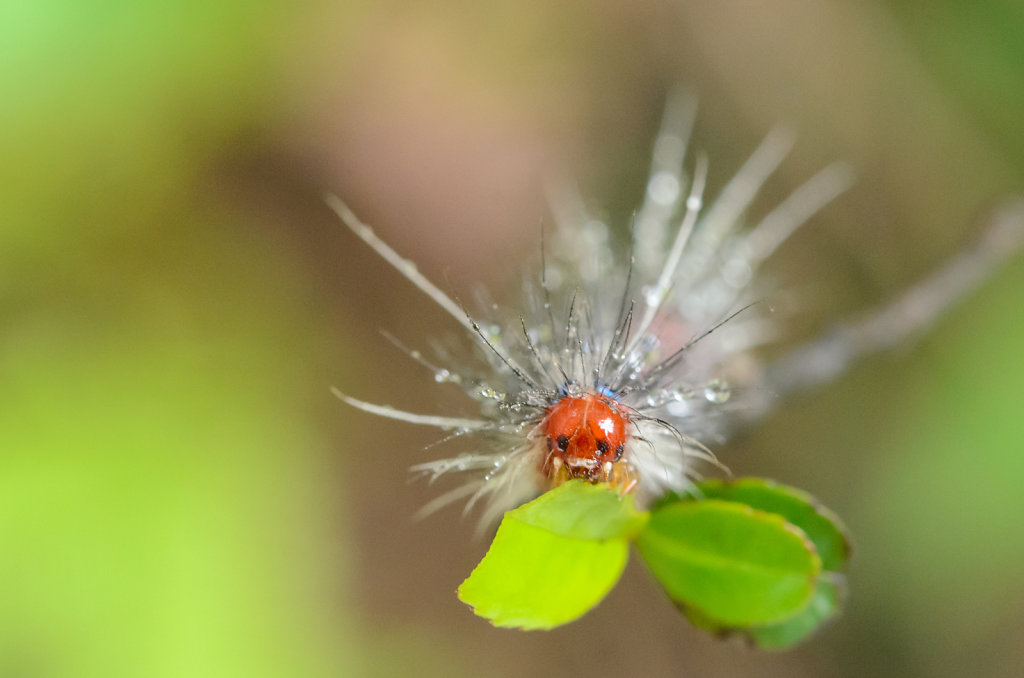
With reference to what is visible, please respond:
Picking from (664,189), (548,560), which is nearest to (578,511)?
(548,560)

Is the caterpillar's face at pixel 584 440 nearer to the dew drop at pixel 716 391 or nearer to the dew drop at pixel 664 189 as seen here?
the dew drop at pixel 716 391

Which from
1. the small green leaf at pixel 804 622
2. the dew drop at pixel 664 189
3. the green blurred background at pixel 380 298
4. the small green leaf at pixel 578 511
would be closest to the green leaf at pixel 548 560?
the small green leaf at pixel 578 511

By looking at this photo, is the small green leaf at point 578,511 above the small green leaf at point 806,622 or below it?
above

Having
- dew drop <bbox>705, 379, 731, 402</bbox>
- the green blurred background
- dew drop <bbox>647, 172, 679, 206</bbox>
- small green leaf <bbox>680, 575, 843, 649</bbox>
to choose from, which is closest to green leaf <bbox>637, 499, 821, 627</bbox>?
small green leaf <bbox>680, 575, 843, 649</bbox>

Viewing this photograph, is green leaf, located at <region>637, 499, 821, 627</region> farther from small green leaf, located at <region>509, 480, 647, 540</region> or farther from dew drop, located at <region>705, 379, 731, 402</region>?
dew drop, located at <region>705, 379, 731, 402</region>

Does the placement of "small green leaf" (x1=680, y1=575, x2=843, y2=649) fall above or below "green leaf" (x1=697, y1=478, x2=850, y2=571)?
below

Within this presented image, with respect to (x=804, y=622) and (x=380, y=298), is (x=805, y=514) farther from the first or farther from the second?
(x=380, y=298)
